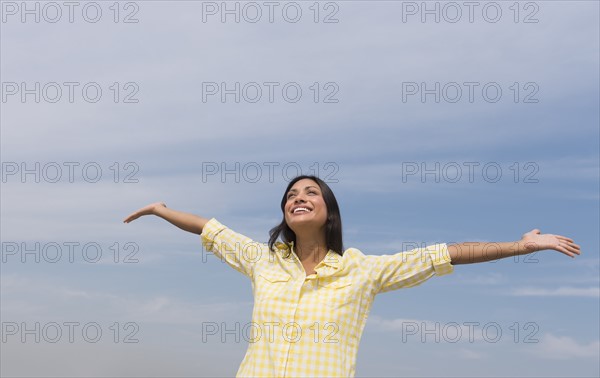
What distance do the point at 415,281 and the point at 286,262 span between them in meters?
0.94

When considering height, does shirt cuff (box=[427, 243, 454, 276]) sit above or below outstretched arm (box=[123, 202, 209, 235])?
below

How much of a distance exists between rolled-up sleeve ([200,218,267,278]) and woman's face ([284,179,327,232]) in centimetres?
34

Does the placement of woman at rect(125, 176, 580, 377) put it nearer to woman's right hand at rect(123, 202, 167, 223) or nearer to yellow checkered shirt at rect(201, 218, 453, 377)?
yellow checkered shirt at rect(201, 218, 453, 377)

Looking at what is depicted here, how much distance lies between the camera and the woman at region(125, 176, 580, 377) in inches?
190

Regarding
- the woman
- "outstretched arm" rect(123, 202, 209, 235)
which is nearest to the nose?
the woman

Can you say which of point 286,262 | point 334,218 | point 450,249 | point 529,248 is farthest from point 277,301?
point 529,248

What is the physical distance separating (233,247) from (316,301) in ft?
2.77

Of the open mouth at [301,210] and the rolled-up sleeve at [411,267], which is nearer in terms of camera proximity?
the rolled-up sleeve at [411,267]

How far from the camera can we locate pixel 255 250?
5430 mm

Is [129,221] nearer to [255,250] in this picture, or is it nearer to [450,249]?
[255,250]

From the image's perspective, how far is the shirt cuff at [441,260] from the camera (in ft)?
16.5

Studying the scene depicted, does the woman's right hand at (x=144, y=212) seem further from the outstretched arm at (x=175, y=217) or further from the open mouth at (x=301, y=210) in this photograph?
the open mouth at (x=301, y=210)

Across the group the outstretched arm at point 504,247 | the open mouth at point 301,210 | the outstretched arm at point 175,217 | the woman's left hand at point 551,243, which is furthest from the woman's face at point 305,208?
the woman's left hand at point 551,243

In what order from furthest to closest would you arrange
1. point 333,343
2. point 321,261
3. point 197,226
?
point 197,226 → point 321,261 → point 333,343
